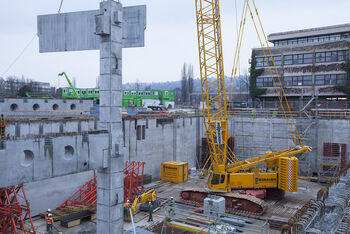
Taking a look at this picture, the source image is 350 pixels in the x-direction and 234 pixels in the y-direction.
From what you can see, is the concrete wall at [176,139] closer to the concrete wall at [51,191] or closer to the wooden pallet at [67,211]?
the concrete wall at [51,191]

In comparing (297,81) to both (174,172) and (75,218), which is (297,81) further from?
(75,218)

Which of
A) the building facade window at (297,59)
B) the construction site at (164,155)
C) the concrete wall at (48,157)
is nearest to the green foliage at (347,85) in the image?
the construction site at (164,155)

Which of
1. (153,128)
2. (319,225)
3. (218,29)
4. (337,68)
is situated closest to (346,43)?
Result: (337,68)

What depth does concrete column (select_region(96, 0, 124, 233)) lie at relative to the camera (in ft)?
37.4

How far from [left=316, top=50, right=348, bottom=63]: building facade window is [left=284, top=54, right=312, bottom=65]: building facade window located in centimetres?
113

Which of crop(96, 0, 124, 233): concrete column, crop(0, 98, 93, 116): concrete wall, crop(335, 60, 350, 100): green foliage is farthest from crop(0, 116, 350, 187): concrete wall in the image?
crop(335, 60, 350, 100): green foliage

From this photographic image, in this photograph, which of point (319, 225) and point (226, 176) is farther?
point (226, 176)

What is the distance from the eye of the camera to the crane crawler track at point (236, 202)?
19.1 metres

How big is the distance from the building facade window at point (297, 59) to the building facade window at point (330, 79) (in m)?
2.53

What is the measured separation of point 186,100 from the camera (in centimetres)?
11112

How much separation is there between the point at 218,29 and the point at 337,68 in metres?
24.7

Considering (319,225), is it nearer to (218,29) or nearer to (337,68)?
(218,29)

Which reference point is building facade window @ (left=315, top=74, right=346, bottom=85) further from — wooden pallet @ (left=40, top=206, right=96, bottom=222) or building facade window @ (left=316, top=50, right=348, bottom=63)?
wooden pallet @ (left=40, top=206, right=96, bottom=222)

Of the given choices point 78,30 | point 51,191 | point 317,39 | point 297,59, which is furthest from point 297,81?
point 78,30
